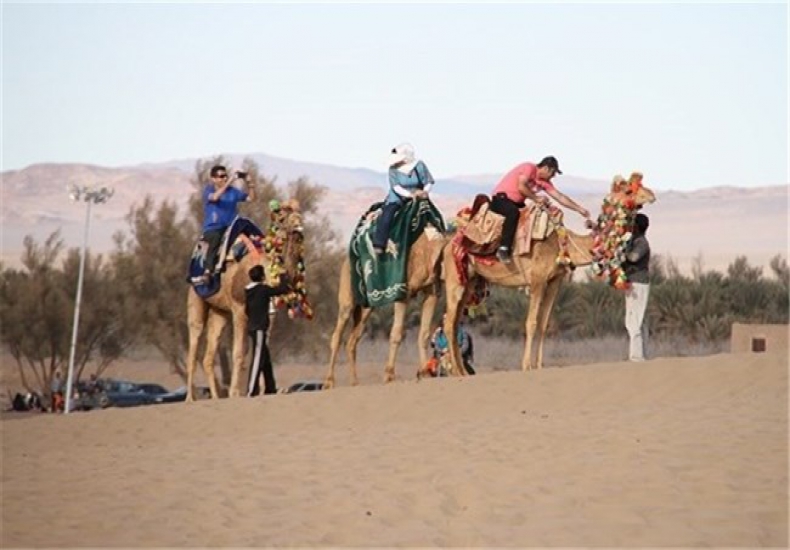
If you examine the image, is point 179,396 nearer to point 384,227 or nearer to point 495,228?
point 384,227

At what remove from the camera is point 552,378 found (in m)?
23.1

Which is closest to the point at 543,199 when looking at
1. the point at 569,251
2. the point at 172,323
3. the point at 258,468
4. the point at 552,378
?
the point at 569,251

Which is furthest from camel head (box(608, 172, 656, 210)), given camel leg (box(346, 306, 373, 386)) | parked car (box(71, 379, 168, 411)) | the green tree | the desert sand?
the green tree

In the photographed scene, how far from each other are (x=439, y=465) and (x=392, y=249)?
825cm

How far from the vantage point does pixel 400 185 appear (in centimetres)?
2531

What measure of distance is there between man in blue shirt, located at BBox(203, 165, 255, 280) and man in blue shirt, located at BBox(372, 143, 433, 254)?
1.87 metres

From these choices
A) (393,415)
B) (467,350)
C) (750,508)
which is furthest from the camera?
(467,350)

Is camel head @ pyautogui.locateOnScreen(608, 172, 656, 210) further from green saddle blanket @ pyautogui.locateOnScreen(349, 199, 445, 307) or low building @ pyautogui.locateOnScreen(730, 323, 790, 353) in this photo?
low building @ pyautogui.locateOnScreen(730, 323, 790, 353)

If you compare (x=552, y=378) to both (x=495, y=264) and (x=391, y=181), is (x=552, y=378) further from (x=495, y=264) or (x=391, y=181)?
(x=391, y=181)

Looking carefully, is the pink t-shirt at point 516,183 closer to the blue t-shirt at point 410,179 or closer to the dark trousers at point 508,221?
the dark trousers at point 508,221

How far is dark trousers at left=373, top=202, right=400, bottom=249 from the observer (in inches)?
989

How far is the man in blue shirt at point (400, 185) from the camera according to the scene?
990 inches

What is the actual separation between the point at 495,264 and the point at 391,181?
6.06ft

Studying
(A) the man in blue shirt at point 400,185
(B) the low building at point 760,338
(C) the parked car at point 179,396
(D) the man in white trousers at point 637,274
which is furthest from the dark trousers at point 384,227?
(C) the parked car at point 179,396
